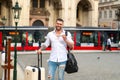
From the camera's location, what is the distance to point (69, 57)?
10086 mm

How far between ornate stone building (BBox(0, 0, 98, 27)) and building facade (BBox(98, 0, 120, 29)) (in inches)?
433

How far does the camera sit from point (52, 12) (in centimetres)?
6250

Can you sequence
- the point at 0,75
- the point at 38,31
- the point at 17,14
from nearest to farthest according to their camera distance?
the point at 0,75 → the point at 17,14 → the point at 38,31

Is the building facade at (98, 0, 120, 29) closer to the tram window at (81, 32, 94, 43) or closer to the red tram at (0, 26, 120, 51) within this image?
the red tram at (0, 26, 120, 51)

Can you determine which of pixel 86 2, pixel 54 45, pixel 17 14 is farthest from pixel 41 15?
pixel 54 45

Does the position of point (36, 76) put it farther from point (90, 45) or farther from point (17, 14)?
point (90, 45)

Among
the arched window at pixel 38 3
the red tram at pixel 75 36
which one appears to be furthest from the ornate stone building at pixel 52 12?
the red tram at pixel 75 36

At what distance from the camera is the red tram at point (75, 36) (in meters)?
46.4

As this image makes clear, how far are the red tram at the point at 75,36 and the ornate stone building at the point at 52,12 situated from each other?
27.9 feet

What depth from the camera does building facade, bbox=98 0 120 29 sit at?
76.0 metres

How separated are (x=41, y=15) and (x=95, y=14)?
7.65m

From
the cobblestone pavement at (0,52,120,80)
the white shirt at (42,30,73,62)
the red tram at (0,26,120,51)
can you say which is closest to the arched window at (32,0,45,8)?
the red tram at (0,26,120,51)

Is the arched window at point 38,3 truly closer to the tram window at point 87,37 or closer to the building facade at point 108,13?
the tram window at point 87,37

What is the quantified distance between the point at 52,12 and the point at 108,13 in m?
20.0
